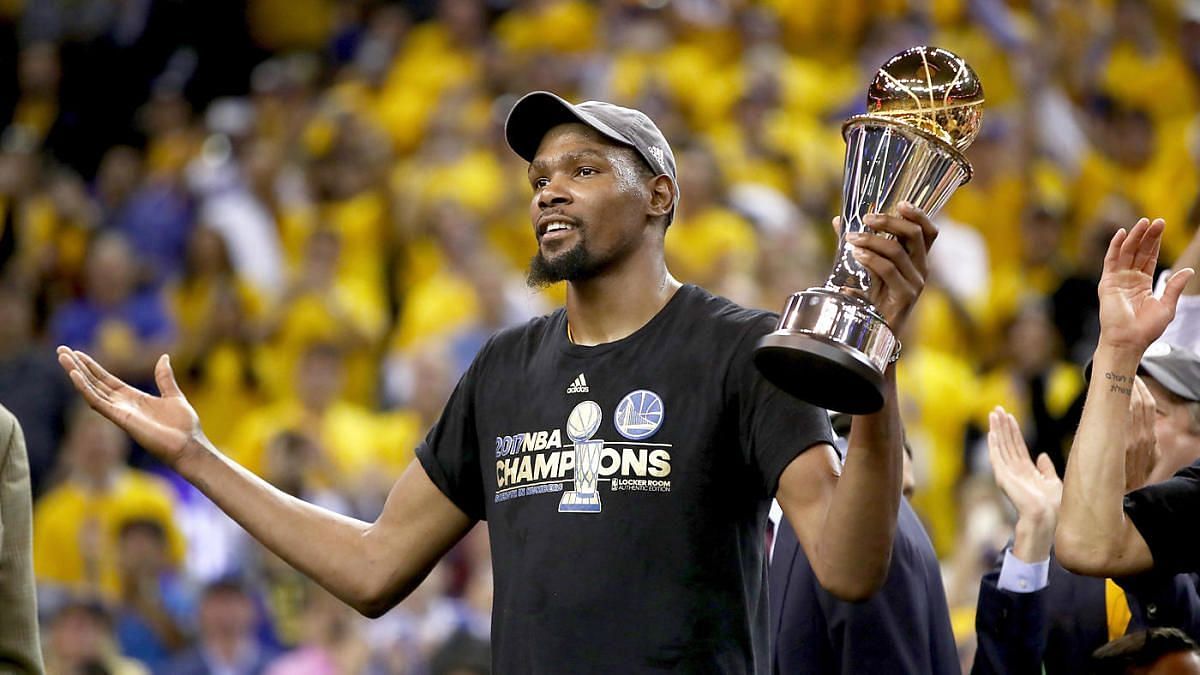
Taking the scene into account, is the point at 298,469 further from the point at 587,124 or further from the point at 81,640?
the point at 587,124

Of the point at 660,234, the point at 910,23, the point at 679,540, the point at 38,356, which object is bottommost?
the point at 679,540

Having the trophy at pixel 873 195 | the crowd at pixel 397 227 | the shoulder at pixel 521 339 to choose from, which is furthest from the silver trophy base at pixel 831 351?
the crowd at pixel 397 227

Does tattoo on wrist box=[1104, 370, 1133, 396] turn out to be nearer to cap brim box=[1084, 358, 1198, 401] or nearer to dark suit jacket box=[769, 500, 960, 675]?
cap brim box=[1084, 358, 1198, 401]

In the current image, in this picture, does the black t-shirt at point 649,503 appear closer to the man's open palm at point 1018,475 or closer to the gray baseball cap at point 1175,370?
the man's open palm at point 1018,475

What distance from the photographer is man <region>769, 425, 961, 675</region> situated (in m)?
3.94

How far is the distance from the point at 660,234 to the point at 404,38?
30.9 ft

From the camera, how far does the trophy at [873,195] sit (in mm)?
2842

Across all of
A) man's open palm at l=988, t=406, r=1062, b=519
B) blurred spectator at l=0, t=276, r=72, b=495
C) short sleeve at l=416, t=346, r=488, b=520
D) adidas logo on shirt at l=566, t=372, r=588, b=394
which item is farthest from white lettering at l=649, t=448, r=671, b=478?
blurred spectator at l=0, t=276, r=72, b=495

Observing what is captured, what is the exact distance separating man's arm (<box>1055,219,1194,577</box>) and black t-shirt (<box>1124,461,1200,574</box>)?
42 millimetres

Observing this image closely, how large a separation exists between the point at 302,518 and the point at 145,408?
39cm

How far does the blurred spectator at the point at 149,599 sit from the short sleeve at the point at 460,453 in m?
4.33

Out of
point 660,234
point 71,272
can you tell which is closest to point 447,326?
point 71,272

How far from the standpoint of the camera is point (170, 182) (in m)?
11.3

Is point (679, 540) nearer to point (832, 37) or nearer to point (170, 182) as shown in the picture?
point (170, 182)
